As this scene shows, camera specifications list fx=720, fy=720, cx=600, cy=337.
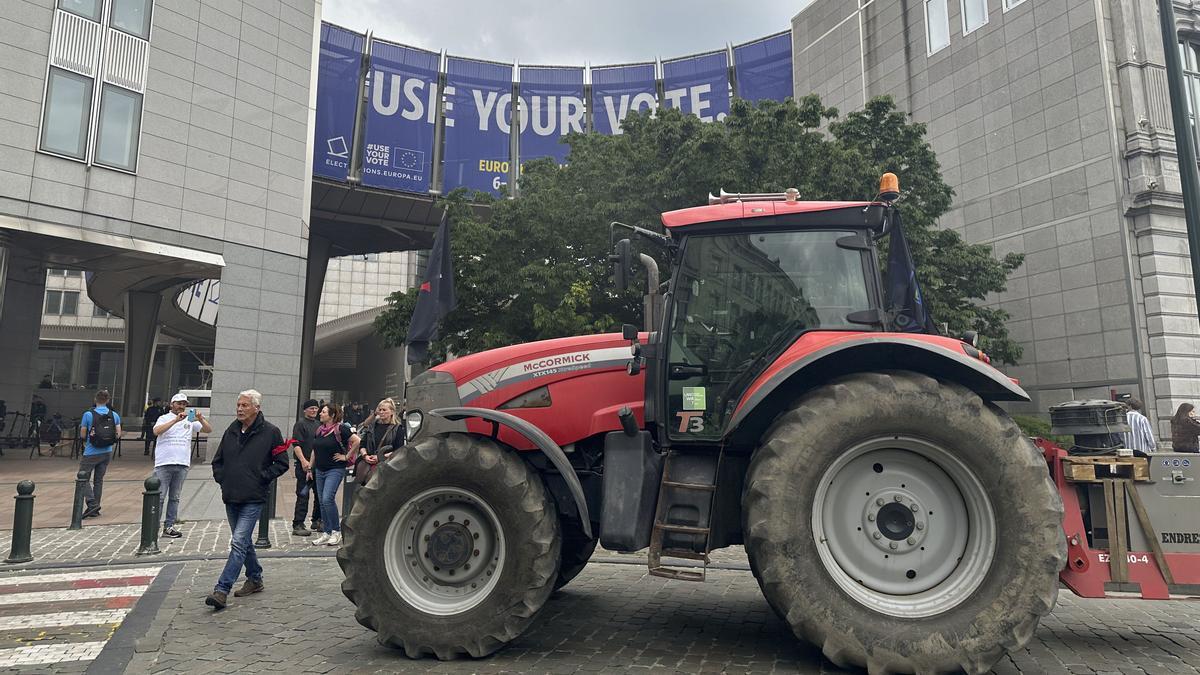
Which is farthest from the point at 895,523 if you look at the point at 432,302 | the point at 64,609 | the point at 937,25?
the point at 937,25

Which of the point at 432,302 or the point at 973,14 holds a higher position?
the point at 973,14

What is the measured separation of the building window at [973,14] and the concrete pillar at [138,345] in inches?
1396

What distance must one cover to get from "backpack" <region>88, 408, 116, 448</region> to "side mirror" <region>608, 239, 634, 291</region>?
1005cm

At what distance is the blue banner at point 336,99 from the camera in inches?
1209

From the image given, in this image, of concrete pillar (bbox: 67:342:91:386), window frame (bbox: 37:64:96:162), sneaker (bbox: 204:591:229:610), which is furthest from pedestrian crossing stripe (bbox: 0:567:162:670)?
concrete pillar (bbox: 67:342:91:386)

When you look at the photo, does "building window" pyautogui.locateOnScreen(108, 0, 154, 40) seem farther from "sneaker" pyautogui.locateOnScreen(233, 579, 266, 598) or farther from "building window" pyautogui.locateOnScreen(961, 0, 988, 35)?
"building window" pyautogui.locateOnScreen(961, 0, 988, 35)

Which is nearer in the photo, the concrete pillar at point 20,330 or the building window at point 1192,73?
the building window at point 1192,73

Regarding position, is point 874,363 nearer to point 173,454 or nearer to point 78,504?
point 173,454

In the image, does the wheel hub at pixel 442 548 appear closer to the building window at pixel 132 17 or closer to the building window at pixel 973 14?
the building window at pixel 132 17

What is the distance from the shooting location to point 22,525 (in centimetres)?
831

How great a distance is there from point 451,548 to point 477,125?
31.3 metres

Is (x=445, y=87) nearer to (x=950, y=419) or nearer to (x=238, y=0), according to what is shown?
(x=238, y=0)

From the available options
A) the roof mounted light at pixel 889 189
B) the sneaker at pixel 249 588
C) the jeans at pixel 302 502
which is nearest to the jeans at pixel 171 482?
the jeans at pixel 302 502

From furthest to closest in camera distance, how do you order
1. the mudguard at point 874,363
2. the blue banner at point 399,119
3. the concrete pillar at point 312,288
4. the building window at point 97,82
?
the concrete pillar at point 312,288 → the blue banner at point 399,119 → the building window at point 97,82 → the mudguard at point 874,363
